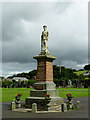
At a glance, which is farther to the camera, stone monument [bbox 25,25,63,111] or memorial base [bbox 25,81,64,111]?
stone monument [bbox 25,25,63,111]

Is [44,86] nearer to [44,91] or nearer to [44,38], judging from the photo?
[44,91]

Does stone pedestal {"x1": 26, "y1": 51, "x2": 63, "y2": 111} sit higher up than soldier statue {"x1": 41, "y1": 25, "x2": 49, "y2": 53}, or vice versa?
soldier statue {"x1": 41, "y1": 25, "x2": 49, "y2": 53}

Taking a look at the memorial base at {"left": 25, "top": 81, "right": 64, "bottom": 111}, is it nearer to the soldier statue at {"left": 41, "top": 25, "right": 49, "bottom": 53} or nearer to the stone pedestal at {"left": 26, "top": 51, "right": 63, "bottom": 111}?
the stone pedestal at {"left": 26, "top": 51, "right": 63, "bottom": 111}

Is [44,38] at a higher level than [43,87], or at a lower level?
higher

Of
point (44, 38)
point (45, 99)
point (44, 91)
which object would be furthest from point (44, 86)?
point (44, 38)

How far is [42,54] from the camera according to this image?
17.0 meters

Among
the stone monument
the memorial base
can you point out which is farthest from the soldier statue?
the memorial base

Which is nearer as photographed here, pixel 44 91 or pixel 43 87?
pixel 44 91

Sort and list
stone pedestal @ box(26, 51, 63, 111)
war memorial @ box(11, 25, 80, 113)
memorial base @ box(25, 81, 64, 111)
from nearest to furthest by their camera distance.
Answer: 1. memorial base @ box(25, 81, 64, 111)
2. war memorial @ box(11, 25, 80, 113)
3. stone pedestal @ box(26, 51, 63, 111)

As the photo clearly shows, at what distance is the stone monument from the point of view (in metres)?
15.2

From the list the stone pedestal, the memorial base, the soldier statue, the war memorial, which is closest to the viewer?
the memorial base

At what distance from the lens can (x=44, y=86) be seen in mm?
16062

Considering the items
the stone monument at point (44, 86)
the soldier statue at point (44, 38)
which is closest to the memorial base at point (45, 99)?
the stone monument at point (44, 86)

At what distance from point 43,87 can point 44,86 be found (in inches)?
5.3
